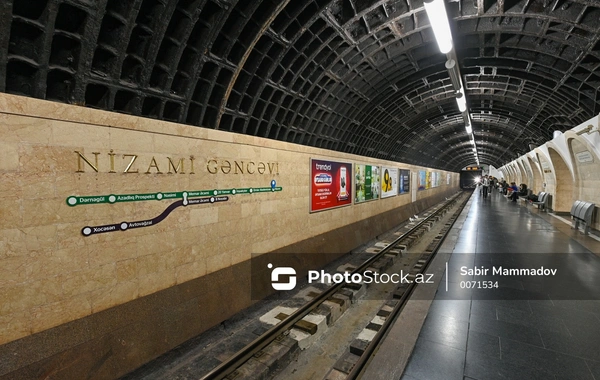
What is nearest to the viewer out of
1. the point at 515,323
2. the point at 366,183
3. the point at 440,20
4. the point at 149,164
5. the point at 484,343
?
the point at 484,343

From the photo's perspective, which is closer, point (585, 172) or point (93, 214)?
point (93, 214)

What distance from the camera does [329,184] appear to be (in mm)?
9398

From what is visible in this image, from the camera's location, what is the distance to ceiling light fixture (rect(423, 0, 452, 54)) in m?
5.02

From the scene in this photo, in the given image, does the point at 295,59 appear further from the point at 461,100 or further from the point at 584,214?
the point at 584,214

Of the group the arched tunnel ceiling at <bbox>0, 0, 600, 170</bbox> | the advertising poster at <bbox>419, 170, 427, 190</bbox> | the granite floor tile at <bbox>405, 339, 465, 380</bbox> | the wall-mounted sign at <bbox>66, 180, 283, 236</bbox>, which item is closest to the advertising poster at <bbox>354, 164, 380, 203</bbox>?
the arched tunnel ceiling at <bbox>0, 0, 600, 170</bbox>

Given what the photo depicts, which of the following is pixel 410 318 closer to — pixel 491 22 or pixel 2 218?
pixel 2 218

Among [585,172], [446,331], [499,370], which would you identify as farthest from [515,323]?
[585,172]

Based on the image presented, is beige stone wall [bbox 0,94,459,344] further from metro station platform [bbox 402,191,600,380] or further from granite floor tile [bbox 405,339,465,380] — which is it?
metro station platform [bbox 402,191,600,380]

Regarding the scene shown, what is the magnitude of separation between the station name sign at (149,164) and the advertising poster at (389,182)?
9.90 meters

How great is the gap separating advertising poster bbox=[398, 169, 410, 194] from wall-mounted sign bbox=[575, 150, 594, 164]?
7986mm

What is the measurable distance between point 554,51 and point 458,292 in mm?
7458

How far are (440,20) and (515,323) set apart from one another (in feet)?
18.9

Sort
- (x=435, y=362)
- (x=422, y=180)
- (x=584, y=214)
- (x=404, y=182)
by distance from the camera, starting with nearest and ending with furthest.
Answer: (x=435, y=362) < (x=584, y=214) < (x=404, y=182) < (x=422, y=180)

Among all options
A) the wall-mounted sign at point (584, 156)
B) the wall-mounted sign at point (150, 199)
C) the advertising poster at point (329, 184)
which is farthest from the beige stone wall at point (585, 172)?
the wall-mounted sign at point (150, 199)
